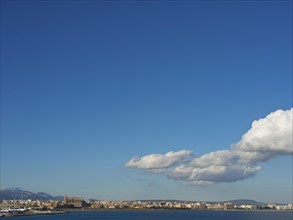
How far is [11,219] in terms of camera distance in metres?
166

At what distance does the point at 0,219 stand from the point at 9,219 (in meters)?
3.01

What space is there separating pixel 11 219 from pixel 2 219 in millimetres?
3166

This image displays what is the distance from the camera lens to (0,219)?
16538cm

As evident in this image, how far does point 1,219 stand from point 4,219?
3.42 feet

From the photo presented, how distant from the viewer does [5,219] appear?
16600 cm

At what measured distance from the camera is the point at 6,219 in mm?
165875

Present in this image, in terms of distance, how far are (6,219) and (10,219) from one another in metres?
1.36

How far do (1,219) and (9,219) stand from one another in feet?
8.86

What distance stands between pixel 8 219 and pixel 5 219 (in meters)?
1.01

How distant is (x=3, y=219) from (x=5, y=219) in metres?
0.70

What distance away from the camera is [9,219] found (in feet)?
546

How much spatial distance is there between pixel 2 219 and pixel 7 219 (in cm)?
174

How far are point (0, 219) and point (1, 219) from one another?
660 mm

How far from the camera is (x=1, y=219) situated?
166 m
